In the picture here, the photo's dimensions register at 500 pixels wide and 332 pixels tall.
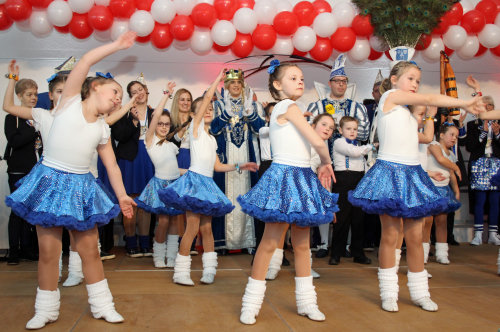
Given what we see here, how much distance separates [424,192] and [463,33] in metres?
3.49

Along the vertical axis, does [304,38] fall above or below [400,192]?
above

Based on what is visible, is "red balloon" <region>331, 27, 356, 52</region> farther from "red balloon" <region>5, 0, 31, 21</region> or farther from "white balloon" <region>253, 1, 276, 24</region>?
A: "red balloon" <region>5, 0, 31, 21</region>

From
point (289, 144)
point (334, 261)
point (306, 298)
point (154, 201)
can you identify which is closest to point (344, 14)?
point (334, 261)

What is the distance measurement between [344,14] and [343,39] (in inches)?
11.9

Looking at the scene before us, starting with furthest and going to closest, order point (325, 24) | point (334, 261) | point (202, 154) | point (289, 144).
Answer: point (325, 24) < point (334, 261) < point (202, 154) < point (289, 144)

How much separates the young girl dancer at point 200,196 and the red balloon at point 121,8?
201 cm

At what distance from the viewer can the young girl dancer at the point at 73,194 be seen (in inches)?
102

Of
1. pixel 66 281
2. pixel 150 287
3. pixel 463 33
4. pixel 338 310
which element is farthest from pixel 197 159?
pixel 463 33

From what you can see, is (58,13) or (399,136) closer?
(399,136)

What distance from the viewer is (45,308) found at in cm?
265

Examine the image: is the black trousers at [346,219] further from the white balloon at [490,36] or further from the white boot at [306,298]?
the white balloon at [490,36]

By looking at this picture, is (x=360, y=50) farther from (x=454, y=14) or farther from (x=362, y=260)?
(x=362, y=260)

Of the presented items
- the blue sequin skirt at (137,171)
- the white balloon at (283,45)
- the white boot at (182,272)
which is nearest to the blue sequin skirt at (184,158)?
the blue sequin skirt at (137,171)

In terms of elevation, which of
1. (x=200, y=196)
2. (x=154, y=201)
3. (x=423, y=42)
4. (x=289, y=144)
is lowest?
(x=154, y=201)
